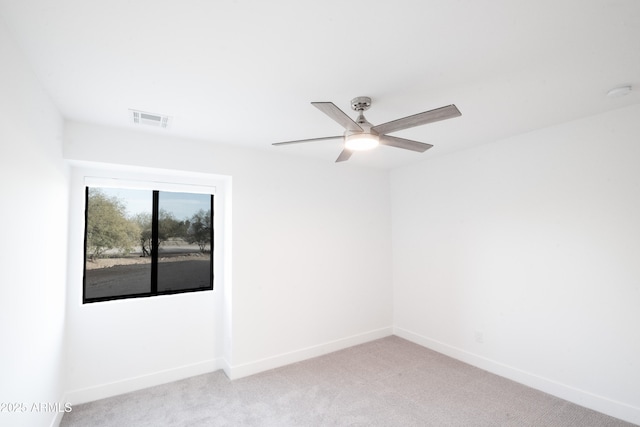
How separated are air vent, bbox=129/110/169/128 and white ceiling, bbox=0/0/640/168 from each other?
0.07 metres

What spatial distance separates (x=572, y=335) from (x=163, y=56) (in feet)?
12.9

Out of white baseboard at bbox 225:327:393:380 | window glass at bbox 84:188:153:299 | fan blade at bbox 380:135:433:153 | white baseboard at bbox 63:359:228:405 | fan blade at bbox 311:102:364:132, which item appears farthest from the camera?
white baseboard at bbox 225:327:393:380

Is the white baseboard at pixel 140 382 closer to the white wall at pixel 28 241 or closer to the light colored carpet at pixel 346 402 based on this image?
the light colored carpet at pixel 346 402

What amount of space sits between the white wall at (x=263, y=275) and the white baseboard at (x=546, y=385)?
0.98m

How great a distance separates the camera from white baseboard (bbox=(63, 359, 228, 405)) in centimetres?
278

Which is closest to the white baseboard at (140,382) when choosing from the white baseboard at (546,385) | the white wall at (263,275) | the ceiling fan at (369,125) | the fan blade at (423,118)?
the white wall at (263,275)

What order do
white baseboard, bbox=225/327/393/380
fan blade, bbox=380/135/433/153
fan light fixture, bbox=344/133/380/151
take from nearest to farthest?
fan light fixture, bbox=344/133/380/151 < fan blade, bbox=380/135/433/153 < white baseboard, bbox=225/327/393/380

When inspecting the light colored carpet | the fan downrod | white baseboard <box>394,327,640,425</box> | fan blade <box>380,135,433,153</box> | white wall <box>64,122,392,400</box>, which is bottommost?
the light colored carpet

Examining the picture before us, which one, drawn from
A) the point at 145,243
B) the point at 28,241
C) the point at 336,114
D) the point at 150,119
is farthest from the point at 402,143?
the point at 145,243

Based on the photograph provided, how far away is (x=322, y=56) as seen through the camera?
5.74 feet

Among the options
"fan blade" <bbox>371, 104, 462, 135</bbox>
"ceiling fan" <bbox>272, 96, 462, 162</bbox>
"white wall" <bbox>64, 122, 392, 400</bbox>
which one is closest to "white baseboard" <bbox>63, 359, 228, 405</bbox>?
"white wall" <bbox>64, 122, 392, 400</bbox>

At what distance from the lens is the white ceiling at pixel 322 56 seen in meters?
1.41

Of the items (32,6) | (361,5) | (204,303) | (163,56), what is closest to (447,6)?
(361,5)

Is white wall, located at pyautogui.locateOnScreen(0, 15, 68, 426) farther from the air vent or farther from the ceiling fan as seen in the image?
the ceiling fan
